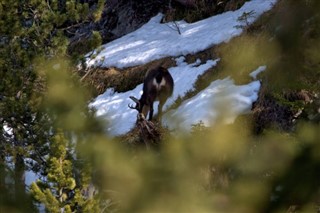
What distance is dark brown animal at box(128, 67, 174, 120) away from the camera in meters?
11.3

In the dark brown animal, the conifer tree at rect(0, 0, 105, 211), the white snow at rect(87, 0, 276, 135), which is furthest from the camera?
the white snow at rect(87, 0, 276, 135)

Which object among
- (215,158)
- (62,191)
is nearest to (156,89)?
(62,191)

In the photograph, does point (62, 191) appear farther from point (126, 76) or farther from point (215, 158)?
point (126, 76)

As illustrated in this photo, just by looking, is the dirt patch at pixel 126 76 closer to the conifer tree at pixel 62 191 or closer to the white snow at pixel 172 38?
the white snow at pixel 172 38

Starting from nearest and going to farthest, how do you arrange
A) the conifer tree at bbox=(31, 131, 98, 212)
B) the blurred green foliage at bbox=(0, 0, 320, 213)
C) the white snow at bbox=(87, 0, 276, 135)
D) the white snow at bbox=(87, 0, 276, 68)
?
the blurred green foliage at bbox=(0, 0, 320, 213), the conifer tree at bbox=(31, 131, 98, 212), the white snow at bbox=(87, 0, 276, 135), the white snow at bbox=(87, 0, 276, 68)

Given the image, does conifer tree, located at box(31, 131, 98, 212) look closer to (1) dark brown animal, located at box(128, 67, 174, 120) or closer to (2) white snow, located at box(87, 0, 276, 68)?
(1) dark brown animal, located at box(128, 67, 174, 120)

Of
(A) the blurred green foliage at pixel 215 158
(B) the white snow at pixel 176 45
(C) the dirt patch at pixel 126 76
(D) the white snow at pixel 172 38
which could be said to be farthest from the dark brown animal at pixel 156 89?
(A) the blurred green foliage at pixel 215 158

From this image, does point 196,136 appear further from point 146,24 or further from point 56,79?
point 146,24

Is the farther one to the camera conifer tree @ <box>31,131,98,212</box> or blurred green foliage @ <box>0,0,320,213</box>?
conifer tree @ <box>31,131,98,212</box>

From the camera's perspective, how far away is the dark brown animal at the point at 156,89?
11.3 meters

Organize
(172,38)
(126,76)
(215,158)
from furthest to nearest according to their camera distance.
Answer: (172,38), (126,76), (215,158)

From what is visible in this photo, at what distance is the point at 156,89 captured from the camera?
37.3 feet

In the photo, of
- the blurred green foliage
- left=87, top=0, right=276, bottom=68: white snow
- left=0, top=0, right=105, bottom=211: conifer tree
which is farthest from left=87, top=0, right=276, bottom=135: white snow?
the blurred green foliage

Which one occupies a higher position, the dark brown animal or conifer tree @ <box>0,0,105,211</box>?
conifer tree @ <box>0,0,105,211</box>
